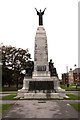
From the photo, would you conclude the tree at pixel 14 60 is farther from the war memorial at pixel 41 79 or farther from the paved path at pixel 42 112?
the paved path at pixel 42 112

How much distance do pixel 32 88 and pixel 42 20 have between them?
11132 millimetres

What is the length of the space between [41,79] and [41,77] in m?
0.66

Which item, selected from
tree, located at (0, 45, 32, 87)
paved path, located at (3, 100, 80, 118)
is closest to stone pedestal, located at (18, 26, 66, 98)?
paved path, located at (3, 100, 80, 118)

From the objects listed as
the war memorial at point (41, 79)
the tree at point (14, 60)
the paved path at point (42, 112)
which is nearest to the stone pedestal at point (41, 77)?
the war memorial at point (41, 79)

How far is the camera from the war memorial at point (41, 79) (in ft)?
110

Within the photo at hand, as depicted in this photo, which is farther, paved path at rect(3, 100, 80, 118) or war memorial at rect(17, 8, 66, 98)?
war memorial at rect(17, 8, 66, 98)

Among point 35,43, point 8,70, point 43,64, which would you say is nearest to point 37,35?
point 35,43

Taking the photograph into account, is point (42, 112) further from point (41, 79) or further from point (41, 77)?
point (41, 77)

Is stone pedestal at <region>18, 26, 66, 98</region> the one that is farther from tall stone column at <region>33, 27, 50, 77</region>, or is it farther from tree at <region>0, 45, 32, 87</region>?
tree at <region>0, 45, 32, 87</region>

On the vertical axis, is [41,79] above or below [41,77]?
below

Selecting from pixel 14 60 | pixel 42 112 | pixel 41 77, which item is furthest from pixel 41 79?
pixel 14 60

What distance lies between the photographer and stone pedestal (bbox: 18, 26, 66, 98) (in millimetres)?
33481

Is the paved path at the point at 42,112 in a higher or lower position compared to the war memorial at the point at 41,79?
lower

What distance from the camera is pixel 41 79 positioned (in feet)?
119
